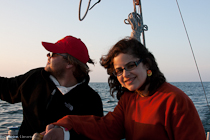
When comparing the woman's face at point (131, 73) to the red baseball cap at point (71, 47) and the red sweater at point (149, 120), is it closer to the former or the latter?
the red sweater at point (149, 120)

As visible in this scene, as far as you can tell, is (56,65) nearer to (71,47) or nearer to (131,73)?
(71,47)

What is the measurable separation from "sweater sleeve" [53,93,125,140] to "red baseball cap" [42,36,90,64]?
2.45ft

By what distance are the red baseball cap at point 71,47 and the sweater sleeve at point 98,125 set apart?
748 millimetres

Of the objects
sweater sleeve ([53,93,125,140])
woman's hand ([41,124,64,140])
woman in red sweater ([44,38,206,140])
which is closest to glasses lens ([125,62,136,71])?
woman in red sweater ([44,38,206,140])

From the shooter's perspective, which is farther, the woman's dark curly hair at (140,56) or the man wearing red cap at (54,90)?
the man wearing red cap at (54,90)

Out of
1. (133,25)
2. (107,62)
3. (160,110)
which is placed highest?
(133,25)

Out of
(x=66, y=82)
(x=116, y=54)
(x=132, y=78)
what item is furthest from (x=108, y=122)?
(x=66, y=82)

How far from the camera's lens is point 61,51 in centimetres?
217

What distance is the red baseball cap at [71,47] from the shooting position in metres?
2.15

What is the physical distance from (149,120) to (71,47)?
1.16 metres

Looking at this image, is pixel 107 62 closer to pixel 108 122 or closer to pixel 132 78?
pixel 132 78

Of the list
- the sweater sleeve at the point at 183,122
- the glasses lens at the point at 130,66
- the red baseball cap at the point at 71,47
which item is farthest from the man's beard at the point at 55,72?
the sweater sleeve at the point at 183,122

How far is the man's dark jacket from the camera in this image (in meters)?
2.05

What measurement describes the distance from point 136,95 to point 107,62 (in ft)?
1.20
